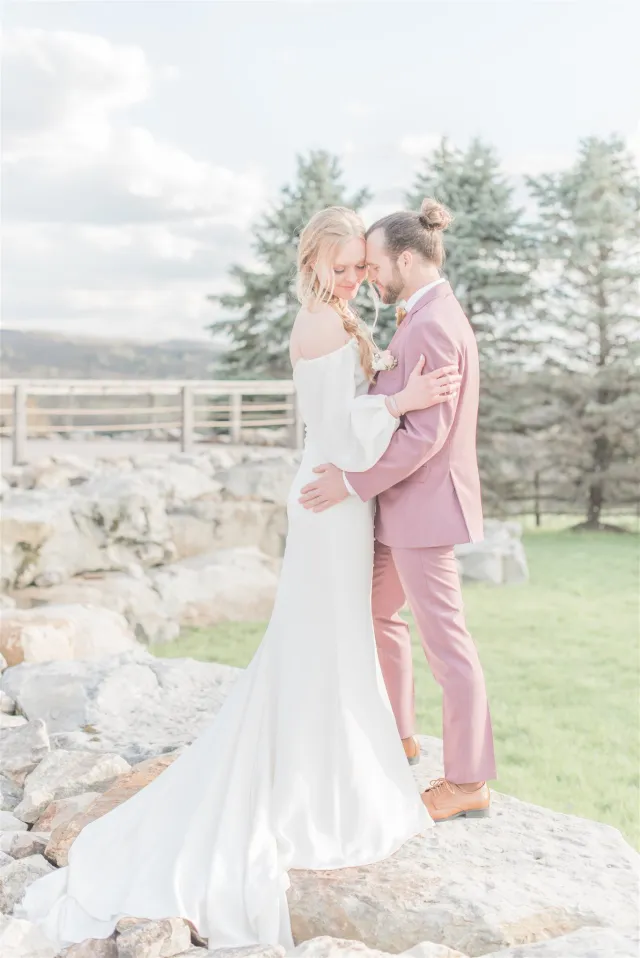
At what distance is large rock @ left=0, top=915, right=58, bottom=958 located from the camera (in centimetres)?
296

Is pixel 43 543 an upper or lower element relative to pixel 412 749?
upper

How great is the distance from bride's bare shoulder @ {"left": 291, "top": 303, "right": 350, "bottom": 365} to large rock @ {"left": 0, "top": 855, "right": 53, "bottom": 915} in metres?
2.03

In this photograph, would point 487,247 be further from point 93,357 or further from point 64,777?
point 93,357

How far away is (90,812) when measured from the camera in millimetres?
3697

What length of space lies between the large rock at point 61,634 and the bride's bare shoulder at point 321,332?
12.2 ft

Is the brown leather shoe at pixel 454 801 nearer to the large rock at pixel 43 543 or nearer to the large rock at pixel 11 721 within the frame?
the large rock at pixel 11 721

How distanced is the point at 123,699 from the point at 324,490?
8.71ft

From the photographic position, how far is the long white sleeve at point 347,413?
3.24m

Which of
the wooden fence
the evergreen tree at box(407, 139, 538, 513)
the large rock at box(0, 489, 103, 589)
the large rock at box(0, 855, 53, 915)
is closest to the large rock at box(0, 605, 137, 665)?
the large rock at box(0, 489, 103, 589)

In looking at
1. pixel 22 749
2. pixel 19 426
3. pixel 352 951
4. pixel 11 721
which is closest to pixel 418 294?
pixel 352 951

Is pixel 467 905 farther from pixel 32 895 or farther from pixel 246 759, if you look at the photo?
pixel 32 895

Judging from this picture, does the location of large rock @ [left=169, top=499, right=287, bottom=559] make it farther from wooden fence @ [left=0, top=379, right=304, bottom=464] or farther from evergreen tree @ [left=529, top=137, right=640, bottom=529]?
evergreen tree @ [left=529, top=137, right=640, bottom=529]

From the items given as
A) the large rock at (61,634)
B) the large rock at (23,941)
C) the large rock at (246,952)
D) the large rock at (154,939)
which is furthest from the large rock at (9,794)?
the large rock at (61,634)

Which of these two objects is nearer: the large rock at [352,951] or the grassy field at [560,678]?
the large rock at [352,951]
